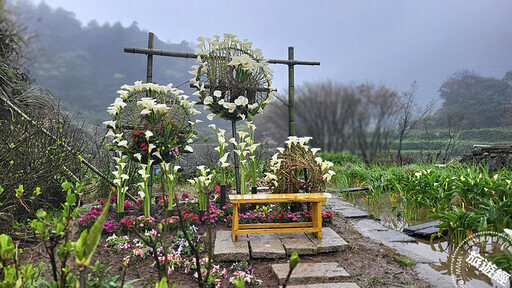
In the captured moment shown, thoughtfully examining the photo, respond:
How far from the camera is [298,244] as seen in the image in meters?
2.43

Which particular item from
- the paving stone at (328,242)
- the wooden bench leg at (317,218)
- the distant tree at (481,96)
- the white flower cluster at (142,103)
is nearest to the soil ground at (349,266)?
the paving stone at (328,242)

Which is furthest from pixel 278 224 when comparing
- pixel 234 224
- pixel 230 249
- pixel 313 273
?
pixel 313 273

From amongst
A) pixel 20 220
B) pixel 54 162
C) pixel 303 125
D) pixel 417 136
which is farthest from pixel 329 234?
pixel 20 220

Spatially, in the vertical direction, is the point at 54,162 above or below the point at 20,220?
above

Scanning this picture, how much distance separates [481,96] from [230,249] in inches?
189

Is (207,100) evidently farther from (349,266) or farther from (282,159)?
(349,266)

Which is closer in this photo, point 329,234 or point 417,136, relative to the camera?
point 417,136

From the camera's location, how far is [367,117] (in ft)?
2.99

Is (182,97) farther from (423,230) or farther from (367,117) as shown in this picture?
(423,230)

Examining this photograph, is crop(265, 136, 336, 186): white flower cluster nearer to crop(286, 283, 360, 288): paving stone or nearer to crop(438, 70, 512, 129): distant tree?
crop(286, 283, 360, 288): paving stone

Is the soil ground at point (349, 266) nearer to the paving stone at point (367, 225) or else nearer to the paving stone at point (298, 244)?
the paving stone at point (298, 244)

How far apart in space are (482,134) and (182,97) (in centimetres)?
503

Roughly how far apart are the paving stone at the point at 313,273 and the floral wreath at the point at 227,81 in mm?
1726

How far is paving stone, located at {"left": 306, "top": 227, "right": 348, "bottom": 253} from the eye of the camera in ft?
7.82
